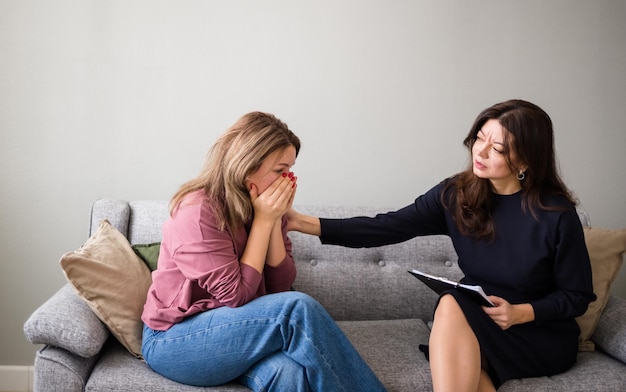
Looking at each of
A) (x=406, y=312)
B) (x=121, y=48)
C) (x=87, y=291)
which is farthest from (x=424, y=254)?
(x=121, y=48)

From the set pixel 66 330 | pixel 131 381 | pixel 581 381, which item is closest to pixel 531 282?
pixel 581 381

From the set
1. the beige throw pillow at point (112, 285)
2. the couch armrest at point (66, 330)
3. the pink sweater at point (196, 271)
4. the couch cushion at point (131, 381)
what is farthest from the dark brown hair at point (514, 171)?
the couch armrest at point (66, 330)

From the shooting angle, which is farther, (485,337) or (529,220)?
(529,220)

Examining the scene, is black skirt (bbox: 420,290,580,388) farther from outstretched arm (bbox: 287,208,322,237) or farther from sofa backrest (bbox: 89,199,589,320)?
outstretched arm (bbox: 287,208,322,237)

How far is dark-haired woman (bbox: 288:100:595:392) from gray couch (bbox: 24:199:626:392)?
11 cm

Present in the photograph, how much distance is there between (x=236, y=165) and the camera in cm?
176

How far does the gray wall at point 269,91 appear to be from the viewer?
255cm

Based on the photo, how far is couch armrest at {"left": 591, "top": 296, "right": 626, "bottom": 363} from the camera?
200cm

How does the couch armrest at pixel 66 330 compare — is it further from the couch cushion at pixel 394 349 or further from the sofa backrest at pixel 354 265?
the couch cushion at pixel 394 349

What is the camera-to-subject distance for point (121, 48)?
2555mm

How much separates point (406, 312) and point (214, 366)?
95 cm

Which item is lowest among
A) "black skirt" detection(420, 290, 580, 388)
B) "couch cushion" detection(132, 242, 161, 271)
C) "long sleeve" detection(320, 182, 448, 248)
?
"black skirt" detection(420, 290, 580, 388)

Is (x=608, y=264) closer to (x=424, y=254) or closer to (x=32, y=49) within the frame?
(x=424, y=254)

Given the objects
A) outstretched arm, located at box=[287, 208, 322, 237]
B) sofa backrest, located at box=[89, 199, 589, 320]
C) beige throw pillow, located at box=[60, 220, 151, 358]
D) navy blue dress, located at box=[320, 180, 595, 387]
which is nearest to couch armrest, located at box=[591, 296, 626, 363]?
navy blue dress, located at box=[320, 180, 595, 387]
